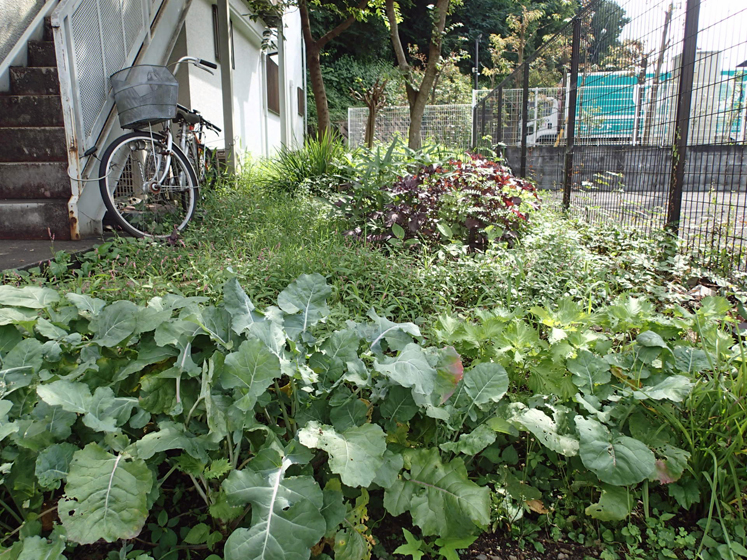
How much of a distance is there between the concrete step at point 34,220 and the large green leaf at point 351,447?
11.6ft

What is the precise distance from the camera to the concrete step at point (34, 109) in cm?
421

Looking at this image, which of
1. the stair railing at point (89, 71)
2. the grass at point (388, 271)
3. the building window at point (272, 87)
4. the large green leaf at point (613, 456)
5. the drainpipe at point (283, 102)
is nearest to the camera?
the large green leaf at point (613, 456)

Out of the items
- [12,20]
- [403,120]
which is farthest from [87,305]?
[403,120]

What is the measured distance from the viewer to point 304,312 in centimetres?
156

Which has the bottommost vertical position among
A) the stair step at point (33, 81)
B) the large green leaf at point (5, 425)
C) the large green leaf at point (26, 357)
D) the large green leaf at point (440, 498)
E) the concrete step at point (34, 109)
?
the large green leaf at point (440, 498)

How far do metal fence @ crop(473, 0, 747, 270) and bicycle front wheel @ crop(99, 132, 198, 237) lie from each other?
348cm

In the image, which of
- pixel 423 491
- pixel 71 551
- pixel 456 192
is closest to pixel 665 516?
pixel 423 491

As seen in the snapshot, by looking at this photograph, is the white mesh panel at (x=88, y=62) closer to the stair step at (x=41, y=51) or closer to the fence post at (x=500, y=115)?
the stair step at (x=41, y=51)

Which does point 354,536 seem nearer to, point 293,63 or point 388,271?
point 388,271

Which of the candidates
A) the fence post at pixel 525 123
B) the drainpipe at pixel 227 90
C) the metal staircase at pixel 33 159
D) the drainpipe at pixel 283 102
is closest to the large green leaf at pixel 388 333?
the metal staircase at pixel 33 159

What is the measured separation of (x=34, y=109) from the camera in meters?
4.23

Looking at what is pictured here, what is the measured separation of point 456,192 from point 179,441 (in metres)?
2.94

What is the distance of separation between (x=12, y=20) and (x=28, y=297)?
13.6 feet

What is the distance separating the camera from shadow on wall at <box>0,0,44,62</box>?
438cm
